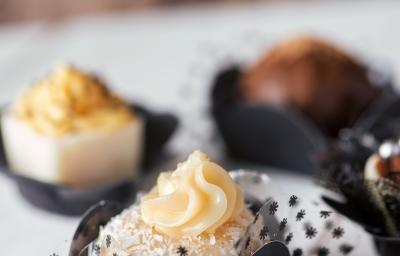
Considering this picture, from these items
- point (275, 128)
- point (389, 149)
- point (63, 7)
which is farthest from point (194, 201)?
point (63, 7)

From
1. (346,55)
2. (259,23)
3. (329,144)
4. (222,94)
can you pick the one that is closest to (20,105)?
(222,94)

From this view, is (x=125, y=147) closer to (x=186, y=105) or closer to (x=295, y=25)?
(x=186, y=105)

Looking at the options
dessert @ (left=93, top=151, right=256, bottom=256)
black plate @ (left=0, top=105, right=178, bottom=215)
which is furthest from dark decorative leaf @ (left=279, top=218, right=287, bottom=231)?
black plate @ (left=0, top=105, right=178, bottom=215)

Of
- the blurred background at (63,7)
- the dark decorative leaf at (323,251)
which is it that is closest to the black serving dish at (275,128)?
the dark decorative leaf at (323,251)

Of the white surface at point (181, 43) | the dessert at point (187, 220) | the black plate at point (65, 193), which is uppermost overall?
the dessert at point (187, 220)

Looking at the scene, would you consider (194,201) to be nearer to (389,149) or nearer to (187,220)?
(187,220)

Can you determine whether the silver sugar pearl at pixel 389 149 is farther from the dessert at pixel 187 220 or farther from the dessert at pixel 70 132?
the dessert at pixel 70 132

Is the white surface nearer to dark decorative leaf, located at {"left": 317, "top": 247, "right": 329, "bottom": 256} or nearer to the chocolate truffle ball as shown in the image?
the chocolate truffle ball
